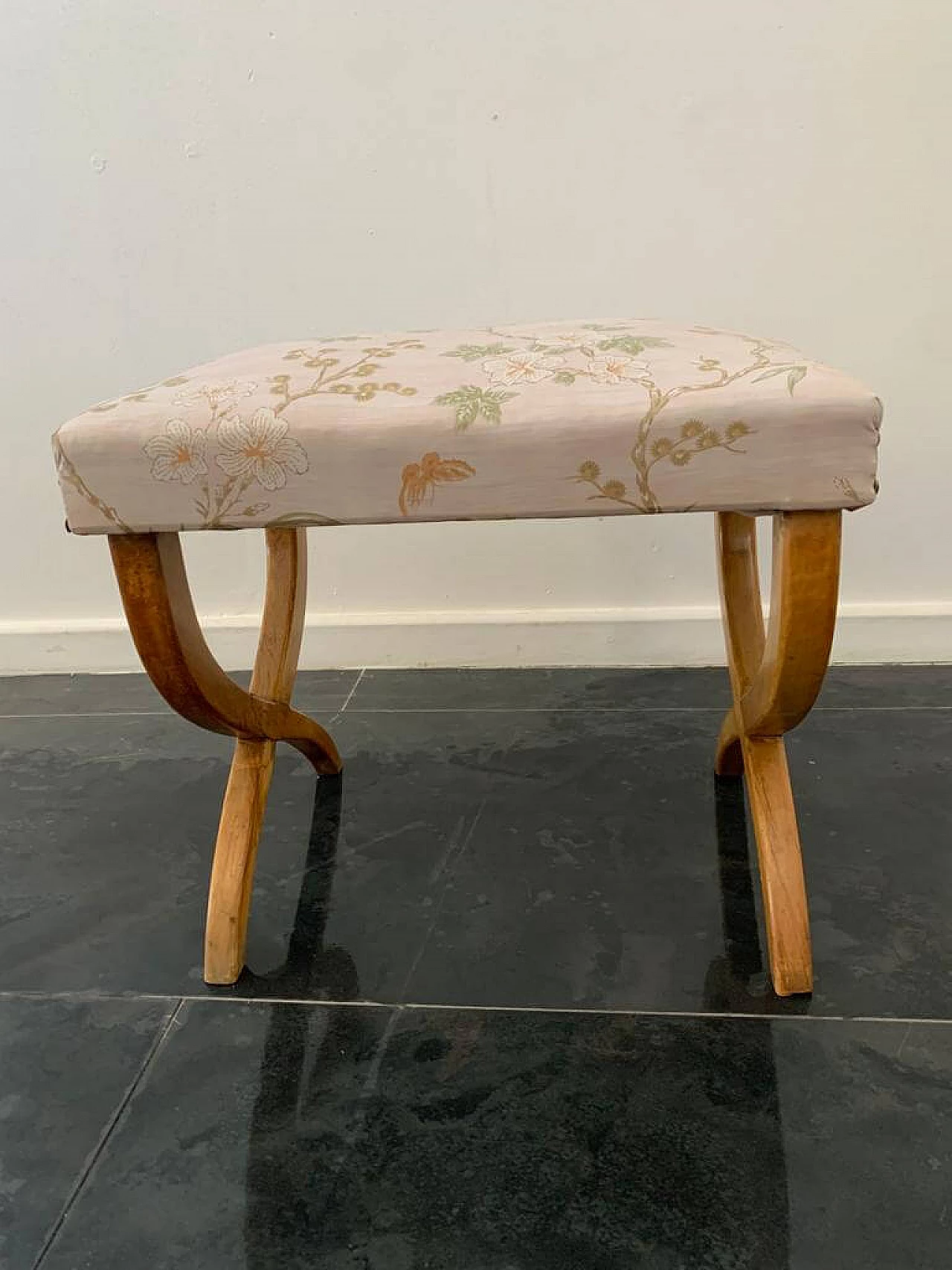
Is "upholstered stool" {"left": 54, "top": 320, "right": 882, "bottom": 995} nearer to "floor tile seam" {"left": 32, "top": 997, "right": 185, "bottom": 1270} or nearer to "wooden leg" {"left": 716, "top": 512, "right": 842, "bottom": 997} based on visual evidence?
"wooden leg" {"left": 716, "top": 512, "right": 842, "bottom": 997}

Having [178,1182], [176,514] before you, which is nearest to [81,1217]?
[178,1182]

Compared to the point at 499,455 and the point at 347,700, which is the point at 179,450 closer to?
the point at 499,455

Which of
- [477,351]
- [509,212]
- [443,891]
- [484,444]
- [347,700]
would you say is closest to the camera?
[484,444]

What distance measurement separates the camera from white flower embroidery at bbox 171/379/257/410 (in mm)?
587

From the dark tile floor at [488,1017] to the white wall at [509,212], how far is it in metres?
0.22

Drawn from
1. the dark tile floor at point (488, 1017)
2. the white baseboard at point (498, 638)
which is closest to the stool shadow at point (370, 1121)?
the dark tile floor at point (488, 1017)

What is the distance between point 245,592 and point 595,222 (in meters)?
0.61

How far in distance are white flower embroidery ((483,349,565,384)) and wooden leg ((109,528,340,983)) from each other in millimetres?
227

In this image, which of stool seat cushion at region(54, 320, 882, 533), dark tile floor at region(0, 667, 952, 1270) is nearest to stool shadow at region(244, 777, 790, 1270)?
dark tile floor at region(0, 667, 952, 1270)

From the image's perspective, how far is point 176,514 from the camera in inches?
23.2

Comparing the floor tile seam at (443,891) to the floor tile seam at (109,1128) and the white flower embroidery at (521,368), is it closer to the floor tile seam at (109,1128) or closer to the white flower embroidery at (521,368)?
the floor tile seam at (109,1128)

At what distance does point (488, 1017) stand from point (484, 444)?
39cm

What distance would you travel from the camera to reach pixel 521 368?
60 cm

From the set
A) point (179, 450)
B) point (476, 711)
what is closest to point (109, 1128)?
point (179, 450)
